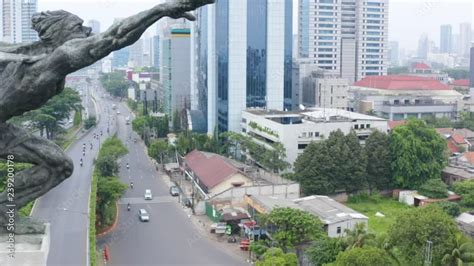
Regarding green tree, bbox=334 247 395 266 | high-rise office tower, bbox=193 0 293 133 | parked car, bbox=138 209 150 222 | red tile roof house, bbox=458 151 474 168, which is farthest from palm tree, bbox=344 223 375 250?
high-rise office tower, bbox=193 0 293 133

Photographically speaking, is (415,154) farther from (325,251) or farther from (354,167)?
(325,251)

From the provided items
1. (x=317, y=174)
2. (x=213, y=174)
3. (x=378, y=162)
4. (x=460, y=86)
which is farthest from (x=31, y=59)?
(x=460, y=86)

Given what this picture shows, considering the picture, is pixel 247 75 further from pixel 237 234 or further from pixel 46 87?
pixel 46 87

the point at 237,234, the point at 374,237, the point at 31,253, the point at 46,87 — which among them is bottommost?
the point at 237,234

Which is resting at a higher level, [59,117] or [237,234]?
[59,117]

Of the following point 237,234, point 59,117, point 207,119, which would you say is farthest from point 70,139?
point 237,234

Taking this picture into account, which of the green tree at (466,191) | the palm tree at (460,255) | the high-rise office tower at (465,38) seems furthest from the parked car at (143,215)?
the high-rise office tower at (465,38)
